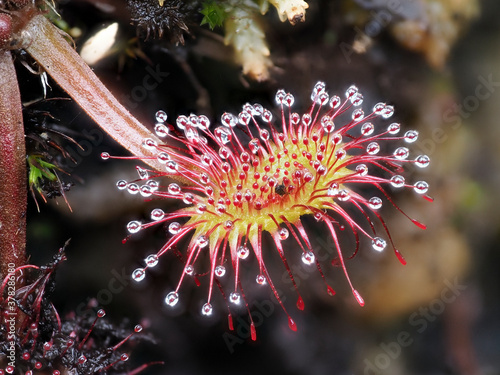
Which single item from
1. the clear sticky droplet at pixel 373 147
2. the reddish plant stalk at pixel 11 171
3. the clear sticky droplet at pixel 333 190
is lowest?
the reddish plant stalk at pixel 11 171

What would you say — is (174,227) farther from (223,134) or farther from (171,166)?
(223,134)

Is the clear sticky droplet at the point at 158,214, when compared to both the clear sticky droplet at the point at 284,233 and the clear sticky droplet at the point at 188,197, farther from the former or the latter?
the clear sticky droplet at the point at 284,233

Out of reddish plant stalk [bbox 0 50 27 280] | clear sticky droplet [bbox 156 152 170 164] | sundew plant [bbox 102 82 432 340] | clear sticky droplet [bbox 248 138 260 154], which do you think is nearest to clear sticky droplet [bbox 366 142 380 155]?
sundew plant [bbox 102 82 432 340]

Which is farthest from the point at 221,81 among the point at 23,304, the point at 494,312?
the point at 494,312

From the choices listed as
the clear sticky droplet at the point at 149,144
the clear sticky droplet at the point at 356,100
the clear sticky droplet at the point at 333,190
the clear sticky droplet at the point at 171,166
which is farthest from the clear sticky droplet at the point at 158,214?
the clear sticky droplet at the point at 356,100

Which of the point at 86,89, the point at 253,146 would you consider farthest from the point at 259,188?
the point at 86,89

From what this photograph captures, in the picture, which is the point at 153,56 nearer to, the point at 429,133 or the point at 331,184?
the point at 331,184

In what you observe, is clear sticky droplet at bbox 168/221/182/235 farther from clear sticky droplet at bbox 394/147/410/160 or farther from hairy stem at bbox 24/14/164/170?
clear sticky droplet at bbox 394/147/410/160
